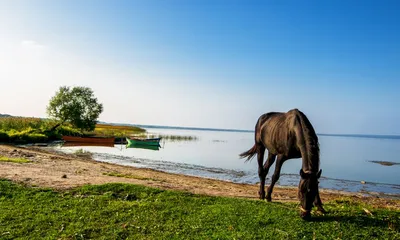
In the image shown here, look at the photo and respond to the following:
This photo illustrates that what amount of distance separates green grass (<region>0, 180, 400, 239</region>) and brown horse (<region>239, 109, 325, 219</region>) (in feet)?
2.42

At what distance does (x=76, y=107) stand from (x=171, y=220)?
55021 millimetres

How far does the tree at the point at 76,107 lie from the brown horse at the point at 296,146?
51.3m

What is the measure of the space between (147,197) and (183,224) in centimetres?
349

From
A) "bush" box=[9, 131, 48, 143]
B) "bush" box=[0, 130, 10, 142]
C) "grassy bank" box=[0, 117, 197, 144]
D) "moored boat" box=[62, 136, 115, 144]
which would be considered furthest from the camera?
"moored boat" box=[62, 136, 115, 144]

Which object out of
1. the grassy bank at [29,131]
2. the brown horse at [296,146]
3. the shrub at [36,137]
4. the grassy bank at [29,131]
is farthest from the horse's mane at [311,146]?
the shrub at [36,137]

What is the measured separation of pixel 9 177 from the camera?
12.1 metres

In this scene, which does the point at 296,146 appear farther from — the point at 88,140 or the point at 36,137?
the point at 88,140

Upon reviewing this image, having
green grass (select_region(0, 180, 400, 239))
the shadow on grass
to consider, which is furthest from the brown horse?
green grass (select_region(0, 180, 400, 239))

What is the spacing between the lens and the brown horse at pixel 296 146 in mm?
6961

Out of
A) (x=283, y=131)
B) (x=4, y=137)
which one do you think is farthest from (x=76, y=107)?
(x=283, y=131)

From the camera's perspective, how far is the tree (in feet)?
183

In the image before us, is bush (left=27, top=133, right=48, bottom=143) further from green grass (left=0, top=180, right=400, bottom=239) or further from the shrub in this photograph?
green grass (left=0, top=180, right=400, bottom=239)

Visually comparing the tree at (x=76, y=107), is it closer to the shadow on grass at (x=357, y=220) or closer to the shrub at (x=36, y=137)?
the shrub at (x=36, y=137)

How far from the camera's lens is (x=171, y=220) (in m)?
7.31
